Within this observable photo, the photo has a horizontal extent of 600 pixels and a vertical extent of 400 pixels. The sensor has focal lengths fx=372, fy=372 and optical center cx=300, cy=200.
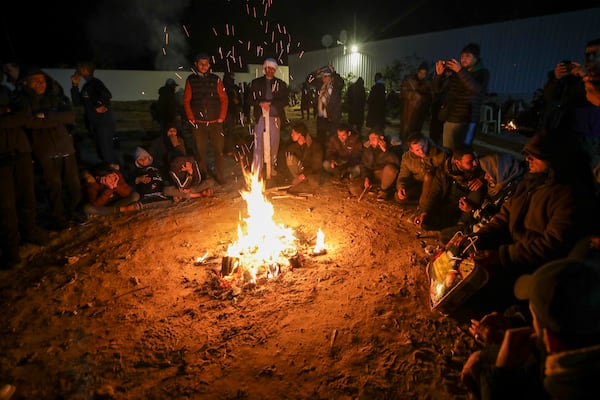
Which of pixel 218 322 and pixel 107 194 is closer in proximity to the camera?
pixel 218 322

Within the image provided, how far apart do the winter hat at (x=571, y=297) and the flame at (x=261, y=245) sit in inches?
118

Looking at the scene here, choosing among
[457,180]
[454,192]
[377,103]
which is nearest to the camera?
[457,180]

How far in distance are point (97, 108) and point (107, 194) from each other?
7.45ft

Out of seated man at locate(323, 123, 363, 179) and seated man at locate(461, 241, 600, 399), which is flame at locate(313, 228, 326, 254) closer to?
seated man at locate(323, 123, 363, 179)

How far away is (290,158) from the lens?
25.7ft

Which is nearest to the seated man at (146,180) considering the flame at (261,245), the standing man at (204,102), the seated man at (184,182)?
the seated man at (184,182)

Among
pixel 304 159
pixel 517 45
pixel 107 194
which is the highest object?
pixel 517 45

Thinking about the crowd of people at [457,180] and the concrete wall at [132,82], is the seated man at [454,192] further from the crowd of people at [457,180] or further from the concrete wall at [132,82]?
the concrete wall at [132,82]

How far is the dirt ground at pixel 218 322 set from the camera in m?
2.95

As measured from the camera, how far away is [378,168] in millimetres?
7273

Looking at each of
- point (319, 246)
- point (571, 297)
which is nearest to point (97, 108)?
point (319, 246)

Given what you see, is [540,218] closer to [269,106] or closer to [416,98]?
[269,106]

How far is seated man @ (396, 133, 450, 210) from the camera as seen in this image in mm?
5746

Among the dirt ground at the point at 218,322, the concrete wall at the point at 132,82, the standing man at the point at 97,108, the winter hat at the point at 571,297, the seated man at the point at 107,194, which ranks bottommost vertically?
the dirt ground at the point at 218,322
